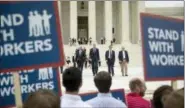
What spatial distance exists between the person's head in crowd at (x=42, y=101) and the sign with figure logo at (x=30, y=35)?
5.63 ft

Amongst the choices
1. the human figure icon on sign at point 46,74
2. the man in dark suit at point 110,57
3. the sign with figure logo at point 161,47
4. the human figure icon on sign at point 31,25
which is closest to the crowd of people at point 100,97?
the sign with figure logo at point 161,47

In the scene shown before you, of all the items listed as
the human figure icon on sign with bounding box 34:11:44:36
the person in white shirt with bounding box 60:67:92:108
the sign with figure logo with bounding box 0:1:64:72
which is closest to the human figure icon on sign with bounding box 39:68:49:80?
the sign with figure logo with bounding box 0:1:64:72

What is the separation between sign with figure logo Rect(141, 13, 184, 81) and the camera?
5223 mm

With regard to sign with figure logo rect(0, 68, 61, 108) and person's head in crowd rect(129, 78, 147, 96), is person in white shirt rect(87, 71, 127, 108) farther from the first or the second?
person's head in crowd rect(129, 78, 147, 96)

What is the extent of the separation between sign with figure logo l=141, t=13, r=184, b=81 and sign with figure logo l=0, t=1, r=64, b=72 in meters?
1.11

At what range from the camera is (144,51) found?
5.18 meters

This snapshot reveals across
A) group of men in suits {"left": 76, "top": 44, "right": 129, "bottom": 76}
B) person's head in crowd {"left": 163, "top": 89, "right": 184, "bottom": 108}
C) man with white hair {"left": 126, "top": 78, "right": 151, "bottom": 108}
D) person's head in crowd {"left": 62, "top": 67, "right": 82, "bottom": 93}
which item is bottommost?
group of men in suits {"left": 76, "top": 44, "right": 129, "bottom": 76}

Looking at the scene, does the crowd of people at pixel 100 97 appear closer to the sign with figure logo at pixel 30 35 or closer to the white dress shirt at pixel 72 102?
the white dress shirt at pixel 72 102

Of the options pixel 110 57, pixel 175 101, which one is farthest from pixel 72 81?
pixel 110 57

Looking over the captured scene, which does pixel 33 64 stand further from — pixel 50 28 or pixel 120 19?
pixel 120 19

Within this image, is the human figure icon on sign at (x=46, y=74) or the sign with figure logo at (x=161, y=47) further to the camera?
the sign with figure logo at (x=161, y=47)

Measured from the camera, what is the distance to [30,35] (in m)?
4.50

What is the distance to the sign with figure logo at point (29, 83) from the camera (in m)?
4.52

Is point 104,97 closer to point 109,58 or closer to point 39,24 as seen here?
point 39,24
